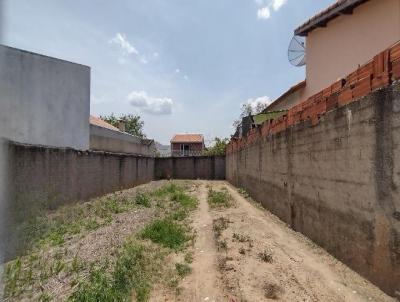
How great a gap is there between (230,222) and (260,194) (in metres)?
3.51

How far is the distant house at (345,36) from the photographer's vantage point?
7.80m

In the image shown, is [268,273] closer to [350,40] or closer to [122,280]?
[122,280]

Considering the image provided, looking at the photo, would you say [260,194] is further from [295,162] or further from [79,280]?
[79,280]

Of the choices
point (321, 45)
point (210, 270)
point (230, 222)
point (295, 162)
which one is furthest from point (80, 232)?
point (321, 45)

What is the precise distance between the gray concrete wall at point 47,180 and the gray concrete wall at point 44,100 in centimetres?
176

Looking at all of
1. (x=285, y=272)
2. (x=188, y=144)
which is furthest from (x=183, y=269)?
(x=188, y=144)

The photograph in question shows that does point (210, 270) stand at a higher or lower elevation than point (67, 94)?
lower

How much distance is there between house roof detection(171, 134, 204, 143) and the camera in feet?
175

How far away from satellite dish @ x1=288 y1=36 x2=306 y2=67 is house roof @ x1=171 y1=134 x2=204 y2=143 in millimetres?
40667

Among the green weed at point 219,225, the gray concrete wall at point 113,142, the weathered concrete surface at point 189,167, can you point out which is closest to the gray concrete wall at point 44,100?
the gray concrete wall at point 113,142

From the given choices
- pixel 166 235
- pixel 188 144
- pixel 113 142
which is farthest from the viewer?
pixel 188 144

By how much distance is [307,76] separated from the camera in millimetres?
11828

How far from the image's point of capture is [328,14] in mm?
9523

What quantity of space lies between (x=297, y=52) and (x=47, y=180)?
8.99 meters
